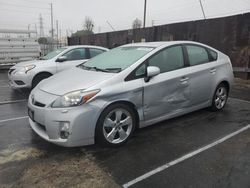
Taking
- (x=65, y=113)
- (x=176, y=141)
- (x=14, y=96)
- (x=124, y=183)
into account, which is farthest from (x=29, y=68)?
(x=124, y=183)

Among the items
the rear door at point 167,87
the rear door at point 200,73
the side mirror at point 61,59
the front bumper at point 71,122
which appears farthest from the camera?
the side mirror at point 61,59

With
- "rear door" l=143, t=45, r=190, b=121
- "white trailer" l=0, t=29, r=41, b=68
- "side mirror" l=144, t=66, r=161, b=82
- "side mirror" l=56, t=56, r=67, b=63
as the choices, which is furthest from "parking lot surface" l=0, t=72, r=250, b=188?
"white trailer" l=0, t=29, r=41, b=68

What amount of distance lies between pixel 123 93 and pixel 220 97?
262 centimetres

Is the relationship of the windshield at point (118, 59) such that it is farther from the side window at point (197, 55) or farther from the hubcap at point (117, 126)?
the side window at point (197, 55)

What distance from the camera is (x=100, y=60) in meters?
4.68

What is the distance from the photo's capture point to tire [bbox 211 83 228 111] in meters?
5.19

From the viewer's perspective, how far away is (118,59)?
435 cm

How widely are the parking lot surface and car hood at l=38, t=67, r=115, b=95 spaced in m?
0.83

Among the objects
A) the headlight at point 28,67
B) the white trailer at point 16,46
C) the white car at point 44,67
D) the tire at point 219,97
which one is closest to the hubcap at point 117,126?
the tire at point 219,97

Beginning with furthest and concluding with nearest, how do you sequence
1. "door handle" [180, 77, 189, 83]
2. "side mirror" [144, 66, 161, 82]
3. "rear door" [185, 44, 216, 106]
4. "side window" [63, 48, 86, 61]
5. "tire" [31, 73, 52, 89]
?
"side window" [63, 48, 86, 61] < "tire" [31, 73, 52, 89] < "rear door" [185, 44, 216, 106] < "door handle" [180, 77, 189, 83] < "side mirror" [144, 66, 161, 82]

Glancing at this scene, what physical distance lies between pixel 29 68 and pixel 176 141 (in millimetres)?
5121

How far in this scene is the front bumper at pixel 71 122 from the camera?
3268 mm

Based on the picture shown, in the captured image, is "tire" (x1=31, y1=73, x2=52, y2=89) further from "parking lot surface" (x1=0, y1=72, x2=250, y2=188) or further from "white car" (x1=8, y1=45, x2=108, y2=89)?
"parking lot surface" (x1=0, y1=72, x2=250, y2=188)

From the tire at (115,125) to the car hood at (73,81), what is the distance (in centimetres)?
45
